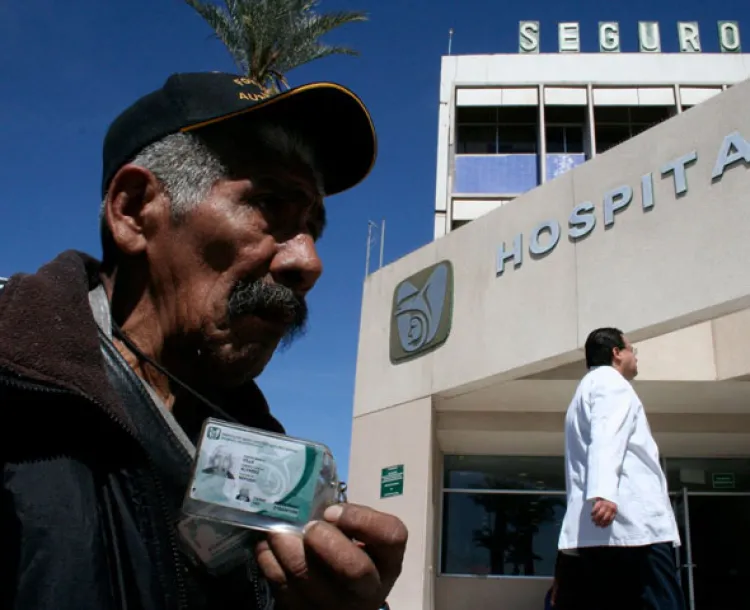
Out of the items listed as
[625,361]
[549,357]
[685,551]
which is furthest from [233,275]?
[685,551]

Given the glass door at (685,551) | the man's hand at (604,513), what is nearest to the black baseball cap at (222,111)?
the man's hand at (604,513)

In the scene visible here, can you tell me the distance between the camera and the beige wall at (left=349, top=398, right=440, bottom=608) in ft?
28.6

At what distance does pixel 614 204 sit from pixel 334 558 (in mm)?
7450

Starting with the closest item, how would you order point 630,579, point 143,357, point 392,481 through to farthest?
1. point 143,357
2. point 630,579
3. point 392,481

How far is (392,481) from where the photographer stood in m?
9.64

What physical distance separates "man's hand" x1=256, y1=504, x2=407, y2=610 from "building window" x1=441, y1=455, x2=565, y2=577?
34.7ft

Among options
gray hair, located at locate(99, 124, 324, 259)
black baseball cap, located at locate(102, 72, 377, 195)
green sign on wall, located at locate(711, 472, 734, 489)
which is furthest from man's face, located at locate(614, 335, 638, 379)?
green sign on wall, located at locate(711, 472, 734, 489)

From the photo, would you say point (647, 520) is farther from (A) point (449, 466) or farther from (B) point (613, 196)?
(A) point (449, 466)

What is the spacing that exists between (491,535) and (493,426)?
204cm

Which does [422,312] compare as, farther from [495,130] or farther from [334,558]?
[495,130]

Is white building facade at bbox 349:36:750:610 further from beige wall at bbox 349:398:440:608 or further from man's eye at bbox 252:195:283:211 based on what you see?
man's eye at bbox 252:195:283:211

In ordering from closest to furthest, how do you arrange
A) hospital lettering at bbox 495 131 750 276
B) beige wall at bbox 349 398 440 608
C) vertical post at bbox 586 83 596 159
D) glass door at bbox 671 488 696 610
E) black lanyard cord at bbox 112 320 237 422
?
black lanyard cord at bbox 112 320 237 422, hospital lettering at bbox 495 131 750 276, beige wall at bbox 349 398 440 608, glass door at bbox 671 488 696 610, vertical post at bbox 586 83 596 159

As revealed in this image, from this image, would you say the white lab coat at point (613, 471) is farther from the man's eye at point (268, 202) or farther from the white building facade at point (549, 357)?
the white building facade at point (549, 357)

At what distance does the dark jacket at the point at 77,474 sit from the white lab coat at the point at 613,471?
2.47 metres
